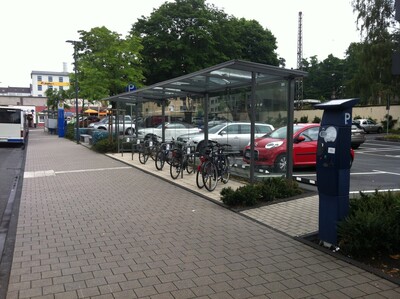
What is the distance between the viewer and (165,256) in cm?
473

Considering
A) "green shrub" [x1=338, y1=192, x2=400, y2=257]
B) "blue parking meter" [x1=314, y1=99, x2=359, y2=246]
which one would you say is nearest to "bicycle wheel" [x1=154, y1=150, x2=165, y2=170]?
"blue parking meter" [x1=314, y1=99, x2=359, y2=246]

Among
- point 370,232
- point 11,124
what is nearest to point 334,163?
point 370,232

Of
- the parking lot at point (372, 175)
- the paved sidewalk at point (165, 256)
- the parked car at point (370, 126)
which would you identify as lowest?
the paved sidewalk at point (165, 256)

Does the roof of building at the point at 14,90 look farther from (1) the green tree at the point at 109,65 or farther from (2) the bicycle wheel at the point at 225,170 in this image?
(2) the bicycle wheel at the point at 225,170

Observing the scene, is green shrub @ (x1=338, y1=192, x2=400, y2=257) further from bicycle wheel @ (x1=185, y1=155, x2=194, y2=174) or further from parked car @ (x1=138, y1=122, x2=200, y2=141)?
parked car @ (x1=138, y1=122, x2=200, y2=141)

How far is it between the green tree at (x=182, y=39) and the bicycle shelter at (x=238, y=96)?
945 inches

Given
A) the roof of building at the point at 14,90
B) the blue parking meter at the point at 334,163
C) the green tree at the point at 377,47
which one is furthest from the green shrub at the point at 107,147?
the roof of building at the point at 14,90

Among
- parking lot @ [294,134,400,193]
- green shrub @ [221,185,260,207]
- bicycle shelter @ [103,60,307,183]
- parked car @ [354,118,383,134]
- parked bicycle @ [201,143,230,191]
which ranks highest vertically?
bicycle shelter @ [103,60,307,183]

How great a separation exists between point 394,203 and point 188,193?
4.62m

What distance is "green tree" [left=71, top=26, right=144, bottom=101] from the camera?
79.5 feet

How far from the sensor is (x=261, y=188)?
7.54 m

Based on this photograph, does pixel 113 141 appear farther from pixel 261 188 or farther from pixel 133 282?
pixel 133 282

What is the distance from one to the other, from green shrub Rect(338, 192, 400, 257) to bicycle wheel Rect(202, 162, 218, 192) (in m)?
4.22

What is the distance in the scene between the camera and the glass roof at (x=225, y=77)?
7.80 m
